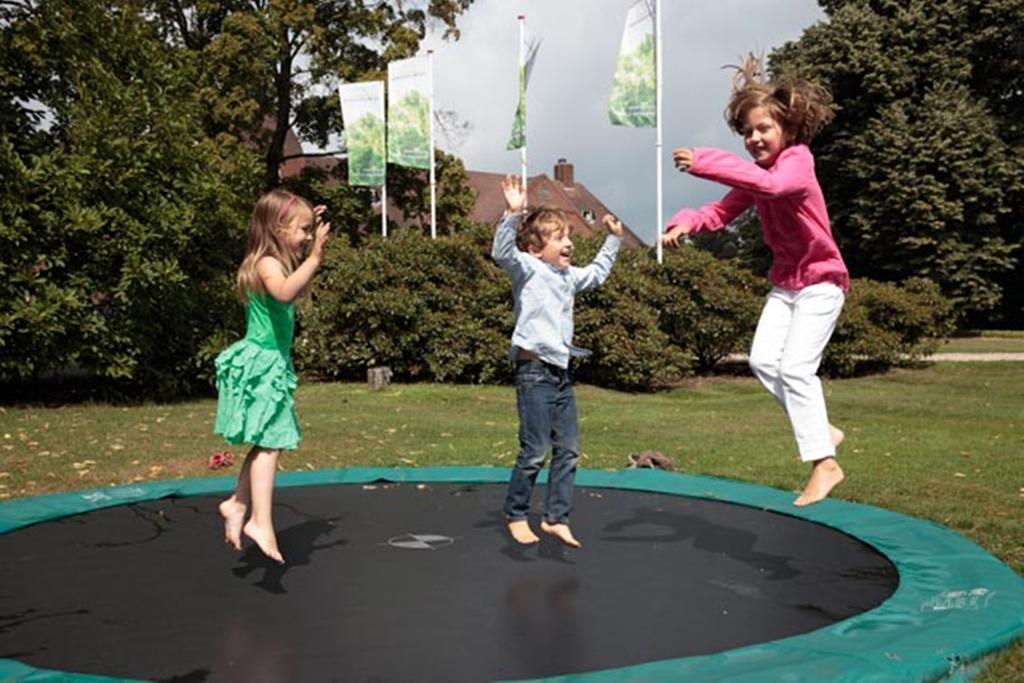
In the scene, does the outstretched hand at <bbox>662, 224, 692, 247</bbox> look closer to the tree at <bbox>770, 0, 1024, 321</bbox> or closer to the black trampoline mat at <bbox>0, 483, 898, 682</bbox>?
the black trampoline mat at <bbox>0, 483, 898, 682</bbox>

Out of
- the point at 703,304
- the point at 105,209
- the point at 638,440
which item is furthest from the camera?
the point at 703,304

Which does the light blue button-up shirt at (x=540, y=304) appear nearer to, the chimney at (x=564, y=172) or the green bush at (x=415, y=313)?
the green bush at (x=415, y=313)

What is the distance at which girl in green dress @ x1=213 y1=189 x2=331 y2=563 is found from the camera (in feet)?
9.43

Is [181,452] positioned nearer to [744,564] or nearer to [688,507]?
[688,507]

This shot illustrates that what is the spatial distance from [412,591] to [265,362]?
0.82 metres

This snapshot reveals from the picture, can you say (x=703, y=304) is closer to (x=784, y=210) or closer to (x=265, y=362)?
(x=784, y=210)

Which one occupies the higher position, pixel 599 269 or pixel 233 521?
pixel 599 269

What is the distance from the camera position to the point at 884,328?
12.6 meters

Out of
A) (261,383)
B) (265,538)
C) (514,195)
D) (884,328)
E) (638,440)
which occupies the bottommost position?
(638,440)

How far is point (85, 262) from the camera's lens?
8.67 meters

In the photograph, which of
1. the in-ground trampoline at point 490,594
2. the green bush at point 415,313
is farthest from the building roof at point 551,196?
the in-ground trampoline at point 490,594

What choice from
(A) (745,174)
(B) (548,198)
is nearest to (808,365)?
(A) (745,174)

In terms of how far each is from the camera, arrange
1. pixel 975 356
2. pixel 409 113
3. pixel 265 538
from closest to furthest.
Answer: pixel 265 538 < pixel 975 356 < pixel 409 113

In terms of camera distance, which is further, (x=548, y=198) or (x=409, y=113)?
(x=548, y=198)
